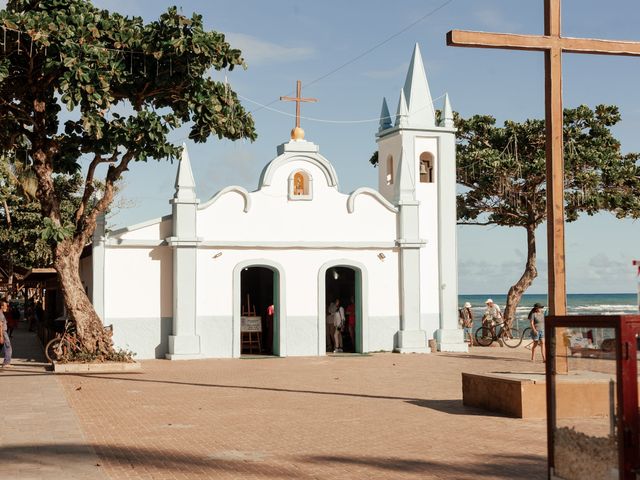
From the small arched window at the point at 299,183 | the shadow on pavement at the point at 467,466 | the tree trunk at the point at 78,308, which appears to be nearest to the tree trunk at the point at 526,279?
the small arched window at the point at 299,183

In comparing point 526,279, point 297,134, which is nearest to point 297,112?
point 297,134

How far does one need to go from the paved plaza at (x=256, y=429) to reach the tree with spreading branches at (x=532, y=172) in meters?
14.4

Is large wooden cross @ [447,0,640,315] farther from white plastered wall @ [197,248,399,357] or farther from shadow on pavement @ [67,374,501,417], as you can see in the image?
white plastered wall @ [197,248,399,357]

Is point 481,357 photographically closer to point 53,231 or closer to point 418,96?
point 418,96

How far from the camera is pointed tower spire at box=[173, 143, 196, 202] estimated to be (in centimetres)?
2489

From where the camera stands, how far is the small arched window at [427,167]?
28.4 metres

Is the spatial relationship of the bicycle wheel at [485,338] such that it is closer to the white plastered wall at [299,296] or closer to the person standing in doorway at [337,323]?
the white plastered wall at [299,296]

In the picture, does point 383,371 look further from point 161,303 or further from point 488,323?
point 488,323

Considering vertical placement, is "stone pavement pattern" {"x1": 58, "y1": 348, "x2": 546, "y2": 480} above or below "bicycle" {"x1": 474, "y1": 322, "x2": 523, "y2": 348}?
below

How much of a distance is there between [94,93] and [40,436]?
32.3 ft

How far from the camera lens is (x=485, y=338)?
1235 inches

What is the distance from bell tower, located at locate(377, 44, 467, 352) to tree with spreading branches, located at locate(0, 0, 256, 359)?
704 centimetres

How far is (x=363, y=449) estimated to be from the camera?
10359mm

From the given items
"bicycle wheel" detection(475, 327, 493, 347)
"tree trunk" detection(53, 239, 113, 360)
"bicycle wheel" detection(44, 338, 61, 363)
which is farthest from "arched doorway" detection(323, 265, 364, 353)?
"bicycle wheel" detection(44, 338, 61, 363)
